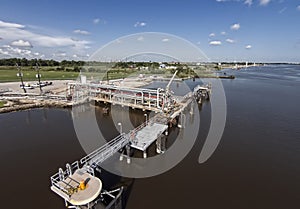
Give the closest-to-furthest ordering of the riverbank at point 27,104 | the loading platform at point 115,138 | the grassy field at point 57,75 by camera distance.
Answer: the loading platform at point 115,138, the riverbank at point 27,104, the grassy field at point 57,75

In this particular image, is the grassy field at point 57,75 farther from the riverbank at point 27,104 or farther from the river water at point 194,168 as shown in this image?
the river water at point 194,168

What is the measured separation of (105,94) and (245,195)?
28.7m

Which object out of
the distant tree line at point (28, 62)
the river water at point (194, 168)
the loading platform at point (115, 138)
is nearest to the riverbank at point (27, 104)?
the loading platform at point (115, 138)

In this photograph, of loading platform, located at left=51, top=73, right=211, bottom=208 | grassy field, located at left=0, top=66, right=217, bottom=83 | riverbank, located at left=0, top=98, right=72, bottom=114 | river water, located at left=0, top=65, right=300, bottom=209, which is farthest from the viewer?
grassy field, located at left=0, top=66, right=217, bottom=83

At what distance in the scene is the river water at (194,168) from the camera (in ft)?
38.7

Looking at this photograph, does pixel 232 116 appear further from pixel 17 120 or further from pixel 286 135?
pixel 17 120

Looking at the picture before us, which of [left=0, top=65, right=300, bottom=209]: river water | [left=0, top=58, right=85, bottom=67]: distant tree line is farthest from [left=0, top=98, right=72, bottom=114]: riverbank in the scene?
[left=0, top=58, right=85, bottom=67]: distant tree line

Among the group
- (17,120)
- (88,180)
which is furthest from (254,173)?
(17,120)

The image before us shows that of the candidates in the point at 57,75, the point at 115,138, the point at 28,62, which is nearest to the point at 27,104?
the point at 115,138

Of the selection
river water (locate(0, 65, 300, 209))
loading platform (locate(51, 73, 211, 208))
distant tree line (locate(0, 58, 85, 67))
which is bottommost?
river water (locate(0, 65, 300, 209))

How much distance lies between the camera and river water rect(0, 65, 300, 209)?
11.8m

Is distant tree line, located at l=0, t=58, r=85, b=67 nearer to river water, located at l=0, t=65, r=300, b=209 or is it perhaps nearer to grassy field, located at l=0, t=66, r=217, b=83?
grassy field, located at l=0, t=66, r=217, b=83

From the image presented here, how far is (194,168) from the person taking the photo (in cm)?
1509

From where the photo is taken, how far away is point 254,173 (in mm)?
14688
